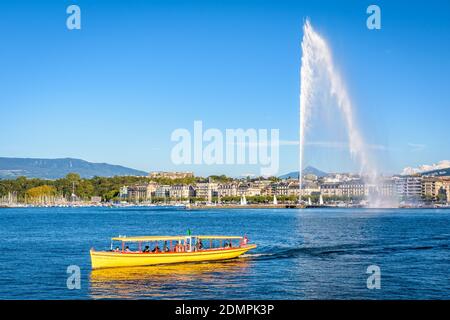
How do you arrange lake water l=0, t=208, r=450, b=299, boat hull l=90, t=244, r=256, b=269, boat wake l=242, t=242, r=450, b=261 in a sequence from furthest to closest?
boat wake l=242, t=242, r=450, b=261 < boat hull l=90, t=244, r=256, b=269 < lake water l=0, t=208, r=450, b=299

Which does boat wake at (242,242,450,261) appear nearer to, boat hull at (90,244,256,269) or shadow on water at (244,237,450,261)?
shadow on water at (244,237,450,261)

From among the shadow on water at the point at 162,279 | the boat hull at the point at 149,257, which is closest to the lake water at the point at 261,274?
the shadow on water at the point at 162,279

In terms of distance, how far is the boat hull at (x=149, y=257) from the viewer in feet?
→ 114

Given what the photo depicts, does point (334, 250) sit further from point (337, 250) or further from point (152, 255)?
point (152, 255)

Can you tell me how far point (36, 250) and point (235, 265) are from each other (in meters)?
16.9

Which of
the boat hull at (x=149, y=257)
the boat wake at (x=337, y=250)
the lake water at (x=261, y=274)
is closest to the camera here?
the lake water at (x=261, y=274)

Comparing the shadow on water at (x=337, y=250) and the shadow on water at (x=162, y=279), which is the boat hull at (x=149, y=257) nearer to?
the shadow on water at (x=162, y=279)

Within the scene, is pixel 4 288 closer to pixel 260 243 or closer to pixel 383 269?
pixel 383 269

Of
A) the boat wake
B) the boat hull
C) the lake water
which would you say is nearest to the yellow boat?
the boat hull

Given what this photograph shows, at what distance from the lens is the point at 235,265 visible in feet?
122

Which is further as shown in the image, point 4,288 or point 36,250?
point 36,250

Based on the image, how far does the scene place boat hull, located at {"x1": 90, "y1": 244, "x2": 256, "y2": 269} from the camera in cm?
3462
